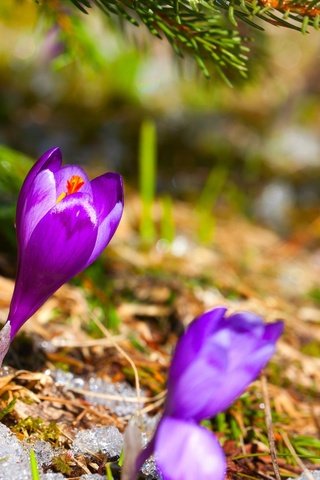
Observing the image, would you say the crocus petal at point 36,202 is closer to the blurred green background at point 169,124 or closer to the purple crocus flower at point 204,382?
the purple crocus flower at point 204,382

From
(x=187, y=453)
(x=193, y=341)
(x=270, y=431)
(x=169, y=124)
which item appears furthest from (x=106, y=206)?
(x=169, y=124)

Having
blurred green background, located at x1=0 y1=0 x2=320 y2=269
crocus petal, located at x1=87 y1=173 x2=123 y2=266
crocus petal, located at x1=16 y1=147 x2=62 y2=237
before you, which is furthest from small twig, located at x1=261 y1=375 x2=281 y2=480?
blurred green background, located at x1=0 y1=0 x2=320 y2=269

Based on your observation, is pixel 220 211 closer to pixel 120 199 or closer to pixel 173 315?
pixel 173 315

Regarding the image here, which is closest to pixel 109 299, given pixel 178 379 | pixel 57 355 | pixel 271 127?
pixel 57 355

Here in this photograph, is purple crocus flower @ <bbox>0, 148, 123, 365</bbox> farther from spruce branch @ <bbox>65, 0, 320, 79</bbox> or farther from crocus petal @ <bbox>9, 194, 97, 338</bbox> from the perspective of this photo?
spruce branch @ <bbox>65, 0, 320, 79</bbox>

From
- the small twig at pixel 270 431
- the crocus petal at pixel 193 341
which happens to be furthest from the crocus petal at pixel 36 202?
the small twig at pixel 270 431

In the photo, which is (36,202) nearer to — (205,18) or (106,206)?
(106,206)

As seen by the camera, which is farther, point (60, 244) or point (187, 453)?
point (60, 244)
